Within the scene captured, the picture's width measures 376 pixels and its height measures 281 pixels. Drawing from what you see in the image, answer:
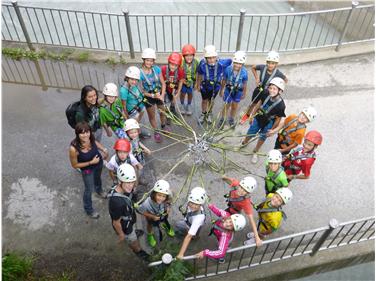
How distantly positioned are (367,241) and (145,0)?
1028 cm

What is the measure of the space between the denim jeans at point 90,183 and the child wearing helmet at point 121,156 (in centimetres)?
29

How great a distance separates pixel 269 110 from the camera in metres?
5.88

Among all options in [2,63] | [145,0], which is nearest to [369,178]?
[2,63]

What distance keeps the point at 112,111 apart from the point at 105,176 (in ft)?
4.66

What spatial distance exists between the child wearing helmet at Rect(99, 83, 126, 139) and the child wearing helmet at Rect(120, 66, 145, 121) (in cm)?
21

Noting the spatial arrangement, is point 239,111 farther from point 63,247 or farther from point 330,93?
point 63,247

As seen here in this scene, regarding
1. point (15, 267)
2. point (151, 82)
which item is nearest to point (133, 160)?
point (151, 82)

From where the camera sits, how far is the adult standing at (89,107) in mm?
5297

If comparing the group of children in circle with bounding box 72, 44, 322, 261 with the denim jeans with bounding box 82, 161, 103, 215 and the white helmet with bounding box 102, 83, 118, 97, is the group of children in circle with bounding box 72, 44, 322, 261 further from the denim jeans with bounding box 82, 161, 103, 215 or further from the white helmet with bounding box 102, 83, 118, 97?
the denim jeans with bounding box 82, 161, 103, 215

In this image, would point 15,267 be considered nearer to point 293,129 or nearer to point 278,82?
point 293,129

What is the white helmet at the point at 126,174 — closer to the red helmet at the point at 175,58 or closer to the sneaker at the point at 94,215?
the sneaker at the point at 94,215

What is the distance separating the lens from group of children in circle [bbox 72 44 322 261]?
186 inches

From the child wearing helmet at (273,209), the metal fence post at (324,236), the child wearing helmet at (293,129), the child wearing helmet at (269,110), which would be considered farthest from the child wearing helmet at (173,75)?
the metal fence post at (324,236)

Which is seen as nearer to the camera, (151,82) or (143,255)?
(143,255)
